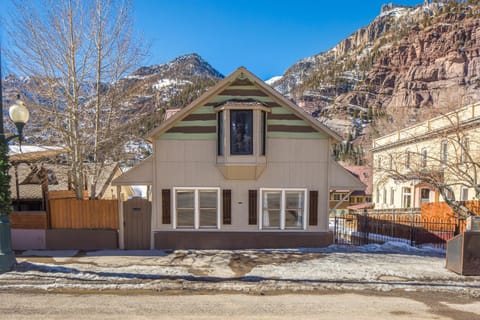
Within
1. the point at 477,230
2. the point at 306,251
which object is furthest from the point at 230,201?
the point at 477,230

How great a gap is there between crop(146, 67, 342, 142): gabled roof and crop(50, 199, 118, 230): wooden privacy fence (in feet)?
11.2

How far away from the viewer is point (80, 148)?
1132 cm

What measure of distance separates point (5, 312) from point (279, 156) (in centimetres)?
930

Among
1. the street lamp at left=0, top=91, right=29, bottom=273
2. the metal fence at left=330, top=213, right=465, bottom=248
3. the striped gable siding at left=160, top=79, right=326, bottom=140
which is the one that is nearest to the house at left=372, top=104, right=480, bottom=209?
the metal fence at left=330, top=213, right=465, bottom=248

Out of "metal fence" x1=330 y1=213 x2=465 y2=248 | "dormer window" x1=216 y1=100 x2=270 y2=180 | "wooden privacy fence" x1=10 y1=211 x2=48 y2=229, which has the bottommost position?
"metal fence" x1=330 y1=213 x2=465 y2=248

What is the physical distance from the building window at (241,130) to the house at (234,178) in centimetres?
56

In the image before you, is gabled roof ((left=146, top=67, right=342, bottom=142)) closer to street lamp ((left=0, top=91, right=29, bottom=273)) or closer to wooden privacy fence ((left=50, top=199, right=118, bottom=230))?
wooden privacy fence ((left=50, top=199, right=118, bottom=230))

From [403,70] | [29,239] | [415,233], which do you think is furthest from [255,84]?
[403,70]

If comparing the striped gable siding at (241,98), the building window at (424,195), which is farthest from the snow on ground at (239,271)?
the building window at (424,195)

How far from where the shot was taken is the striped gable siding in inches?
433

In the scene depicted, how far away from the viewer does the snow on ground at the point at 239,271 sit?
23.8ft

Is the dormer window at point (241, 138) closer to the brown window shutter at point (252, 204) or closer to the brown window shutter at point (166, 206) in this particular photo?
the brown window shutter at point (252, 204)

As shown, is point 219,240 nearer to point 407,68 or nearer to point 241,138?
point 241,138

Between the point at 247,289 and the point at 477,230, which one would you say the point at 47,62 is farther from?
the point at 477,230
